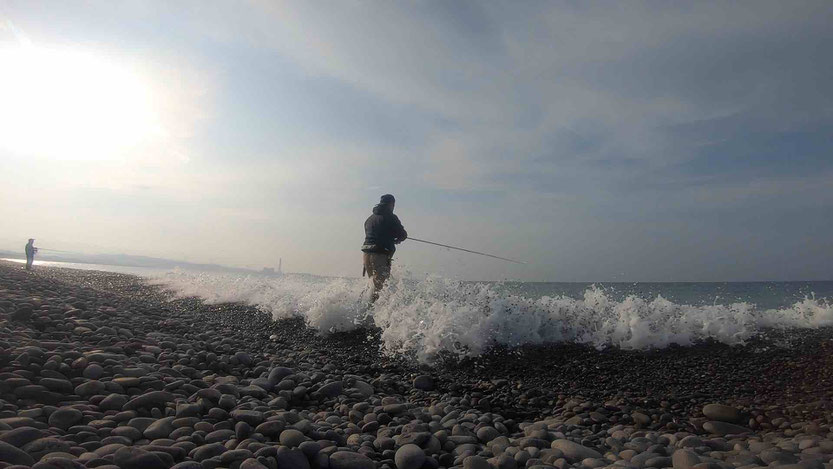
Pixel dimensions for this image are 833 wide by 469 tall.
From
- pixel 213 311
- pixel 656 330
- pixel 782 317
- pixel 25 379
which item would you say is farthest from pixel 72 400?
pixel 782 317

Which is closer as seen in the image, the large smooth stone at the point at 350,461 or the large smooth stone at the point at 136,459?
the large smooth stone at the point at 136,459

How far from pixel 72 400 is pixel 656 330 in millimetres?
6748

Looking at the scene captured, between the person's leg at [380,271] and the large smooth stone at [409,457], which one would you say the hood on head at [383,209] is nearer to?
the person's leg at [380,271]

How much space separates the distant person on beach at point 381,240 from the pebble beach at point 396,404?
1838 millimetres

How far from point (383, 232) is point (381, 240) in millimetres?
163

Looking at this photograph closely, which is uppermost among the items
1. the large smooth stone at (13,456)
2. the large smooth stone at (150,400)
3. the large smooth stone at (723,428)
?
the large smooth stone at (13,456)

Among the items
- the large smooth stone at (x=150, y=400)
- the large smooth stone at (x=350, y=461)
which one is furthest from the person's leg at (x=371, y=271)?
the large smooth stone at (x=350, y=461)

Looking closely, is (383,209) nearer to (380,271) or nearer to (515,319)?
(380,271)

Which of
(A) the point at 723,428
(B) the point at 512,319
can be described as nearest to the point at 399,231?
(B) the point at 512,319

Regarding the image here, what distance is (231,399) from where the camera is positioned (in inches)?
146

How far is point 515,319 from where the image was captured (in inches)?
259

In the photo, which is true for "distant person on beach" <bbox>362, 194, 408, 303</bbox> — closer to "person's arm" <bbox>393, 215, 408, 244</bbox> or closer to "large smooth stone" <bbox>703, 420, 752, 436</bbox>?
"person's arm" <bbox>393, 215, 408, 244</bbox>

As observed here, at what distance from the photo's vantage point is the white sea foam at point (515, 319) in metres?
6.15

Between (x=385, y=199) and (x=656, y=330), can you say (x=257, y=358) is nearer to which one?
(x=385, y=199)
